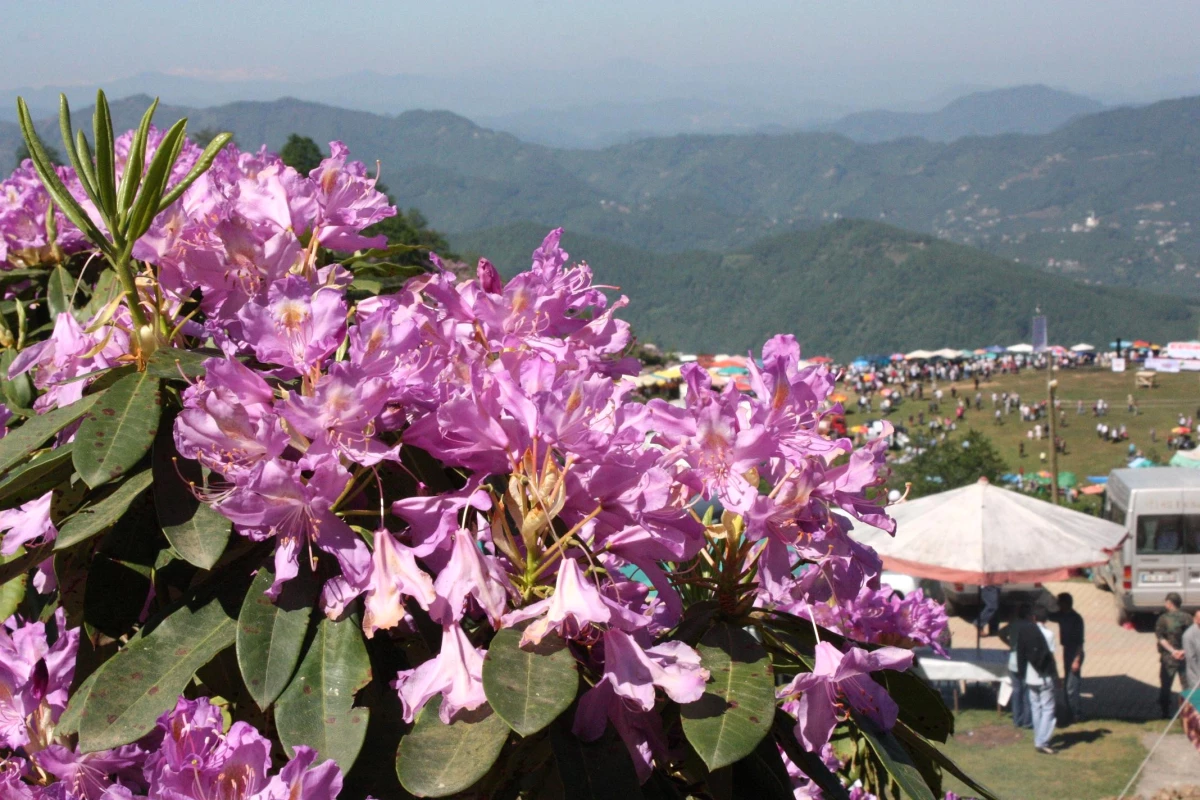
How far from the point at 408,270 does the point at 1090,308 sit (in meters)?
131

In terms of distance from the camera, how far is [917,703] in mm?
1146

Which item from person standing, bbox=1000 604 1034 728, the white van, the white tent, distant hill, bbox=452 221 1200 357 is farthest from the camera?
distant hill, bbox=452 221 1200 357

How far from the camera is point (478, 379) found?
953 millimetres

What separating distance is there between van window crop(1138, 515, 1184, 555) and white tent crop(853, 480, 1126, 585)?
3.04 meters

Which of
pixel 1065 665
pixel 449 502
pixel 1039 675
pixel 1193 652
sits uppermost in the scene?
pixel 449 502

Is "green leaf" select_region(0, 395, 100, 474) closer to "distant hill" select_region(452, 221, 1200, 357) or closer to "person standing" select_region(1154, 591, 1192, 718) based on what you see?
"person standing" select_region(1154, 591, 1192, 718)

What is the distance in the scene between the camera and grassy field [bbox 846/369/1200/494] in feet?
117

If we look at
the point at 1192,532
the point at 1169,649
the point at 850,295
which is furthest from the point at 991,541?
the point at 850,295

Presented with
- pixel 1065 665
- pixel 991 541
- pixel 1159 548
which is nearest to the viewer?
pixel 1065 665

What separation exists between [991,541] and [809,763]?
29.7ft

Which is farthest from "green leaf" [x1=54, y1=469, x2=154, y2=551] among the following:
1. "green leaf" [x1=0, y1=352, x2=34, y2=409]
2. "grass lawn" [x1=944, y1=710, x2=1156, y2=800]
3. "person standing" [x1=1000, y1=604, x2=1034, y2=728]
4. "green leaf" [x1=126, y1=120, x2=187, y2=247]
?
"person standing" [x1=1000, y1=604, x2=1034, y2=728]

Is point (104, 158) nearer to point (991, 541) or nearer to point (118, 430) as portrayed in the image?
point (118, 430)

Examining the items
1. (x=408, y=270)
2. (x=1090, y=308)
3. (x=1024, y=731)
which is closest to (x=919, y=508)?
(x=1024, y=731)

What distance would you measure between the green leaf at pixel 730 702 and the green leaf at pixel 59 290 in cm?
111
